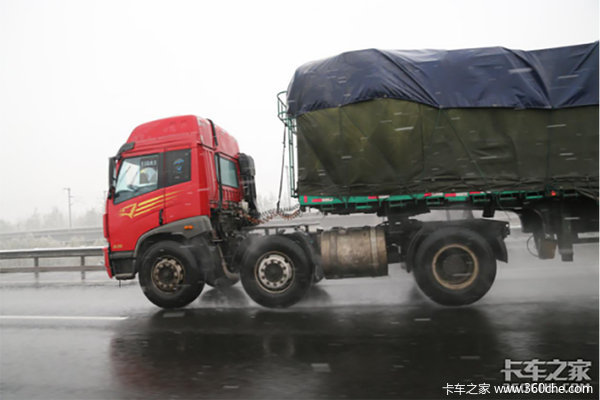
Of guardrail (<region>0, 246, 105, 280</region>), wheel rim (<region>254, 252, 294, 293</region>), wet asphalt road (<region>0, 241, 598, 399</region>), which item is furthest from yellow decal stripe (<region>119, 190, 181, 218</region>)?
guardrail (<region>0, 246, 105, 280</region>)

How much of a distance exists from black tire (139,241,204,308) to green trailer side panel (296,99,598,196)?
2.52m

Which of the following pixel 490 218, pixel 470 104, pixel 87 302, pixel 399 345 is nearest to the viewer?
pixel 399 345

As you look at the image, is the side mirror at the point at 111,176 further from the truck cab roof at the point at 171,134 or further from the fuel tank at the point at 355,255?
the fuel tank at the point at 355,255

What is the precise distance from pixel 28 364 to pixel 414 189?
18.3 ft

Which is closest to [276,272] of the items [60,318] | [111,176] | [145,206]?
[145,206]

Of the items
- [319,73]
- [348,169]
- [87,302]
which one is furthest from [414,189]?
[87,302]

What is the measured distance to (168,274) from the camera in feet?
22.6

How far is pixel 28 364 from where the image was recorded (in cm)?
466

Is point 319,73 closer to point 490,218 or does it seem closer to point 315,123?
point 315,123

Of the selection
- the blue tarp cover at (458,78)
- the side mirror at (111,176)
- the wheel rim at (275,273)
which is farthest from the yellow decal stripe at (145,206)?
the blue tarp cover at (458,78)

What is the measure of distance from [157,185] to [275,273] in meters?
2.62

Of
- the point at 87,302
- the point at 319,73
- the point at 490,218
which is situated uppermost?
the point at 319,73

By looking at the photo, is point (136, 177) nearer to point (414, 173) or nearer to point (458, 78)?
point (414, 173)

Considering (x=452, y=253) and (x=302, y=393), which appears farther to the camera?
(x=452, y=253)
